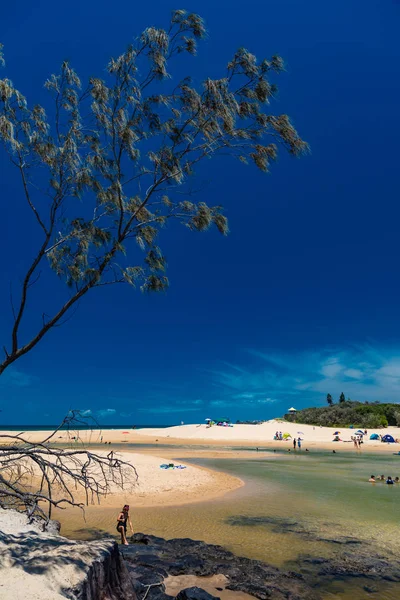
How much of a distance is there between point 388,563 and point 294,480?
17018mm

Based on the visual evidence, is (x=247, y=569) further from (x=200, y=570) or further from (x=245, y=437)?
(x=245, y=437)

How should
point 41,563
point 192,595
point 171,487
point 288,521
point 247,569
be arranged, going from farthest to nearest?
point 171,487, point 288,521, point 247,569, point 192,595, point 41,563

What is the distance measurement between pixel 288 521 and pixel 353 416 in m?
78.7

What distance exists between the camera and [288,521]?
16.8 metres

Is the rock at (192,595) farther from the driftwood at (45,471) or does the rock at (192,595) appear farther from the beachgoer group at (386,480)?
the beachgoer group at (386,480)

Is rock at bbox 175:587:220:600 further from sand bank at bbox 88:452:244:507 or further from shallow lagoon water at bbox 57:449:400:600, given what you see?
sand bank at bbox 88:452:244:507

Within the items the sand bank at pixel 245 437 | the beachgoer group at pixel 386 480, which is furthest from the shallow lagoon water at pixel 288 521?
the sand bank at pixel 245 437

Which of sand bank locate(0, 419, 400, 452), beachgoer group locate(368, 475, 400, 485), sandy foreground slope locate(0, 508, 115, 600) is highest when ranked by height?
sandy foreground slope locate(0, 508, 115, 600)

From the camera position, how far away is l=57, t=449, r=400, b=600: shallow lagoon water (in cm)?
1295

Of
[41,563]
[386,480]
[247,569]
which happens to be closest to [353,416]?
[386,480]

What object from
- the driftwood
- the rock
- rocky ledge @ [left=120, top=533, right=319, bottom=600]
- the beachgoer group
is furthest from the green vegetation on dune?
the rock

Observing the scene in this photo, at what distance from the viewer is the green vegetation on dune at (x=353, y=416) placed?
8188cm

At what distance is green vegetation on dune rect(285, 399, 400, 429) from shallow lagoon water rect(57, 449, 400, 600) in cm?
6133

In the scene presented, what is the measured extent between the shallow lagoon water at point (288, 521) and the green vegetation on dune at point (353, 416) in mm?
61327
